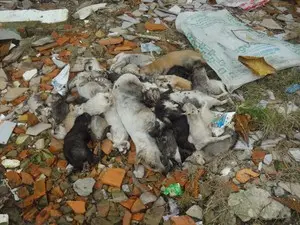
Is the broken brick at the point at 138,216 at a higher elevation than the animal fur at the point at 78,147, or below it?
below

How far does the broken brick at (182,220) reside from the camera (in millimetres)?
3135

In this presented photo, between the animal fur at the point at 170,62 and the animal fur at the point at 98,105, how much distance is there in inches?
25.8

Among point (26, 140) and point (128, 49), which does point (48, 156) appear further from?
point (128, 49)

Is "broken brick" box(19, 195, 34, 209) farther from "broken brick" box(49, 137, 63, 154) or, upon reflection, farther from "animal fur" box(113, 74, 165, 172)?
"animal fur" box(113, 74, 165, 172)

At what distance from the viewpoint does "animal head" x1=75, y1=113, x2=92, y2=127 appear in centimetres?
363

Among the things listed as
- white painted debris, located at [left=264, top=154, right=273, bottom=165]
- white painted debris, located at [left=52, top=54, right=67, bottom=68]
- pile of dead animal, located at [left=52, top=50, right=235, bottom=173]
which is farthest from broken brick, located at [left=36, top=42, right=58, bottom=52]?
white painted debris, located at [left=264, top=154, right=273, bottom=165]

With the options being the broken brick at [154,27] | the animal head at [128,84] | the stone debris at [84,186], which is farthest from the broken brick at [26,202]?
the broken brick at [154,27]

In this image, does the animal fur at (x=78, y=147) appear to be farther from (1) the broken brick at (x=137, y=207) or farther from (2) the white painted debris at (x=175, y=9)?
(2) the white painted debris at (x=175, y=9)

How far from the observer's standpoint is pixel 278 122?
12.2ft

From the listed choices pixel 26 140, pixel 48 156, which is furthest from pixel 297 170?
pixel 26 140

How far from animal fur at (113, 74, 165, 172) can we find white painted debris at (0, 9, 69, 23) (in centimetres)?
192

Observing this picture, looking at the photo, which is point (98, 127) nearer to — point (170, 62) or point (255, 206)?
point (170, 62)

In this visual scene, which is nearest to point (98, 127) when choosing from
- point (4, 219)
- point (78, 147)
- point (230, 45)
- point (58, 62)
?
point (78, 147)

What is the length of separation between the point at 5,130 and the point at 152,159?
1.54m
